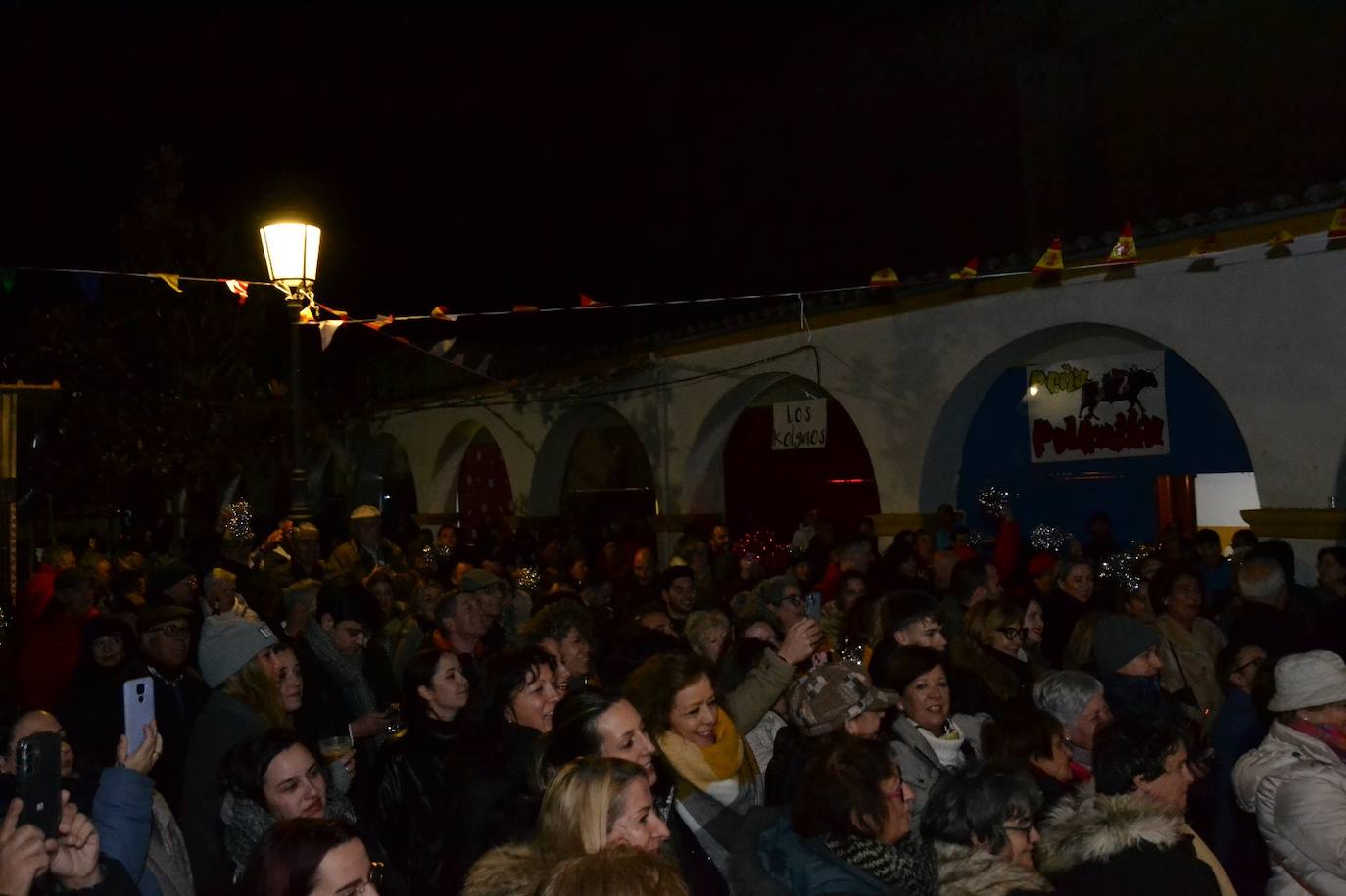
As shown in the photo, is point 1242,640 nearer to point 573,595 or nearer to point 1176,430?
point 573,595

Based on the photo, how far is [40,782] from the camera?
8.57ft

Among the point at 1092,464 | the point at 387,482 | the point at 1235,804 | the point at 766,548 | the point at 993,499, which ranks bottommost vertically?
the point at 1235,804

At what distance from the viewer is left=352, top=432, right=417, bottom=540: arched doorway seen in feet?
82.2

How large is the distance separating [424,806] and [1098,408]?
1055 cm

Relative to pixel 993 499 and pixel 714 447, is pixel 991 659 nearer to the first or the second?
pixel 993 499

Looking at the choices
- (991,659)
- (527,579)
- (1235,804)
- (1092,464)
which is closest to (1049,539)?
(1092,464)

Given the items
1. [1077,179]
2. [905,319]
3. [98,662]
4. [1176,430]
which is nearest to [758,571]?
[905,319]

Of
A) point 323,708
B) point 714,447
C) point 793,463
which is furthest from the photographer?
point 714,447

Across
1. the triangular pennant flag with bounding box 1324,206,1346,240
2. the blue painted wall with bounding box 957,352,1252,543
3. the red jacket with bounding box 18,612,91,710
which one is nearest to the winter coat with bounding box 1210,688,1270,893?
the triangular pennant flag with bounding box 1324,206,1346,240

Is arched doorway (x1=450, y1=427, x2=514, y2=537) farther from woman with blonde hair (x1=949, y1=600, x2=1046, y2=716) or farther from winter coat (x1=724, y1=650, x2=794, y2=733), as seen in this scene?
winter coat (x1=724, y1=650, x2=794, y2=733)

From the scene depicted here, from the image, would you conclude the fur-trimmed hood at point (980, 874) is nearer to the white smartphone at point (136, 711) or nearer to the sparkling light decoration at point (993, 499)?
the white smartphone at point (136, 711)

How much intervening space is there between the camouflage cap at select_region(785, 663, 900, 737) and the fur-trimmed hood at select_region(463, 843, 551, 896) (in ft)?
5.03

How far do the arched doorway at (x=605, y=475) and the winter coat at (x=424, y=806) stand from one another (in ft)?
46.9

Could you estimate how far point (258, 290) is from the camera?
18.5m
